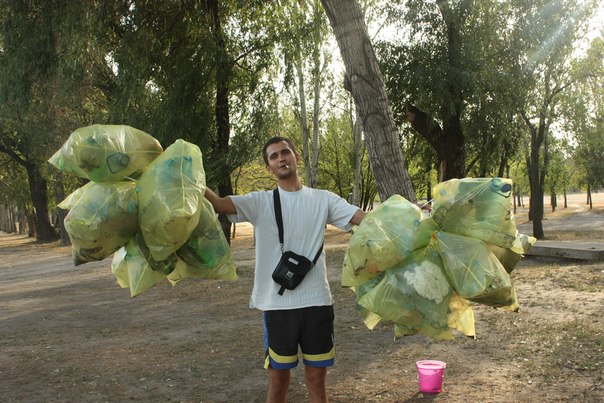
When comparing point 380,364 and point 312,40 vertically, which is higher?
point 312,40

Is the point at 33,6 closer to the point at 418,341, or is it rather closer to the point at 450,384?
the point at 418,341

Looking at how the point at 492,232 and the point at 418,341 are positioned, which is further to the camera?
the point at 418,341

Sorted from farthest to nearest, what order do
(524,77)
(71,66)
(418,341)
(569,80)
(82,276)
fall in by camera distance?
(569,80) < (82,276) < (524,77) < (71,66) < (418,341)

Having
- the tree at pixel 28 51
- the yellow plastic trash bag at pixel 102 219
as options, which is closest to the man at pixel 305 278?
the yellow plastic trash bag at pixel 102 219

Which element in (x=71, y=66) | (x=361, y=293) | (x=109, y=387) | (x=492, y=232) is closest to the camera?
(x=492, y=232)

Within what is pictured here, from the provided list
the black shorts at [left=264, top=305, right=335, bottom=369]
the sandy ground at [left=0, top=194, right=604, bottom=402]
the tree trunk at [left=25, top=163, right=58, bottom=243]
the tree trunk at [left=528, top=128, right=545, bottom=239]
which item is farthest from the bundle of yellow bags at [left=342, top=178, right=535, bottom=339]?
the tree trunk at [left=25, top=163, right=58, bottom=243]

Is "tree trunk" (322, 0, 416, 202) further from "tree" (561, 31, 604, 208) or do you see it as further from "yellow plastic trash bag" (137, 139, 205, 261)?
"tree" (561, 31, 604, 208)

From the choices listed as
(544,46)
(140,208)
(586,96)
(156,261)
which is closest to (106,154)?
(140,208)

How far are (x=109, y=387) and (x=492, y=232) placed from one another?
3.96 metres

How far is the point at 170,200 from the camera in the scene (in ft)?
8.46

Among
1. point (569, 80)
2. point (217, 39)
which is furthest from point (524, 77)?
point (217, 39)

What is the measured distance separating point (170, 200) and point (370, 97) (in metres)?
2.07

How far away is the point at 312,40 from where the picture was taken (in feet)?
39.4

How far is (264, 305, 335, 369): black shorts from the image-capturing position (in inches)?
129
